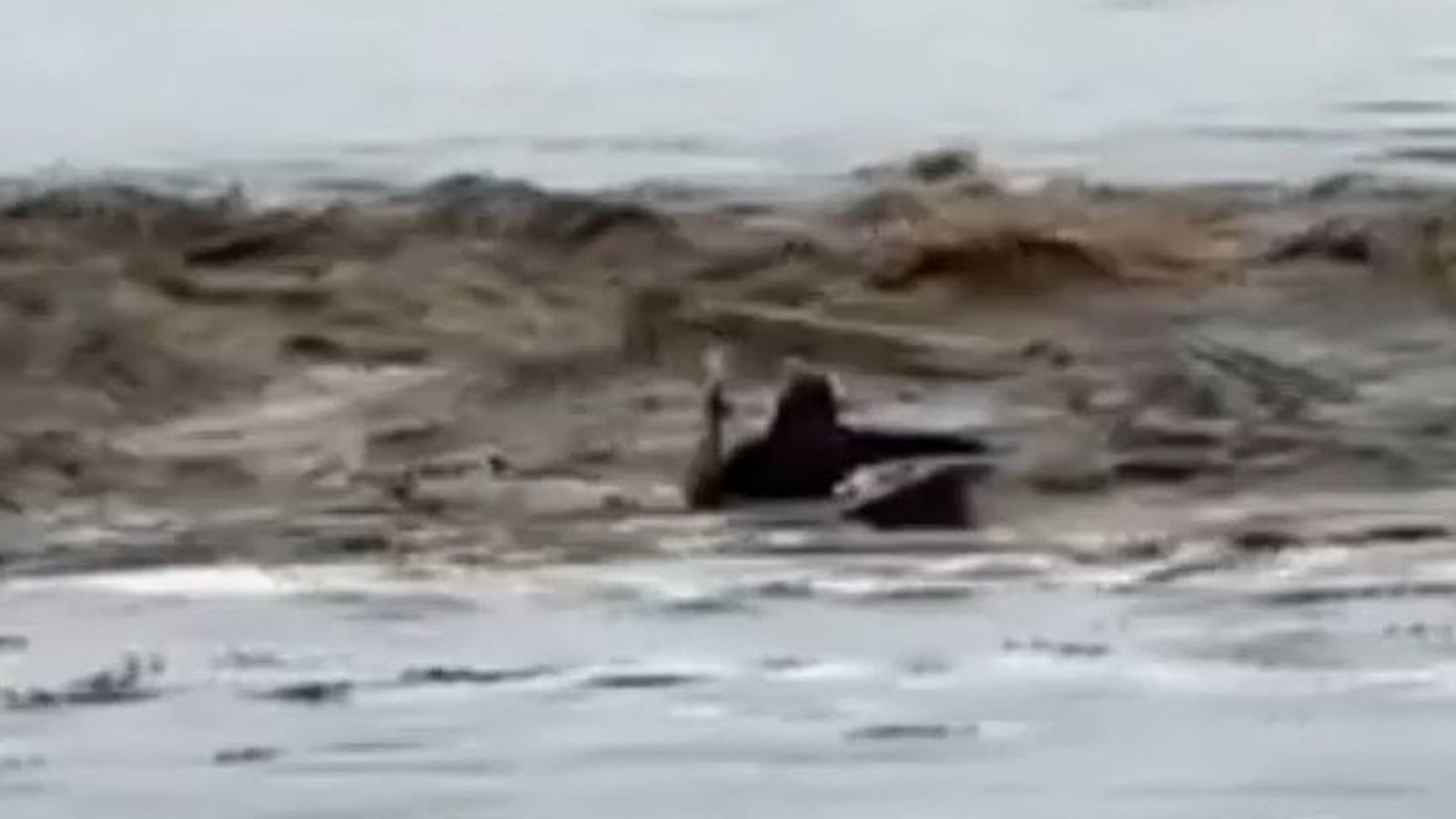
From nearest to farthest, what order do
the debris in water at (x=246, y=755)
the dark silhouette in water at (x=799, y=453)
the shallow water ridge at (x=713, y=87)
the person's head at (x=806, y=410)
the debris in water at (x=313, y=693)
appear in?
the debris in water at (x=246, y=755)
the debris in water at (x=313, y=693)
the dark silhouette in water at (x=799, y=453)
the person's head at (x=806, y=410)
the shallow water ridge at (x=713, y=87)

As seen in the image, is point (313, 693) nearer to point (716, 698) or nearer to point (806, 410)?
point (716, 698)

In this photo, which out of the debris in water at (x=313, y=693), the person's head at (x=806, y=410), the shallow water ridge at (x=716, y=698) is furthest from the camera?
the person's head at (x=806, y=410)

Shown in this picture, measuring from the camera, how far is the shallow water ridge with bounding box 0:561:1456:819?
7.80 metres

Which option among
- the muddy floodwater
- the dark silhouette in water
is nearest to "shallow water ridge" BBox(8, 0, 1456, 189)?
the muddy floodwater

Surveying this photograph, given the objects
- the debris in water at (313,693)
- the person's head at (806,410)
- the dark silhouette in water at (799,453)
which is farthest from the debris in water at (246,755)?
the person's head at (806,410)

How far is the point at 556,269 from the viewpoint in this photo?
→ 12.2 meters

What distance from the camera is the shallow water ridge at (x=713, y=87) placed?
14023mm

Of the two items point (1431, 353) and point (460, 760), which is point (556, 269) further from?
point (460, 760)

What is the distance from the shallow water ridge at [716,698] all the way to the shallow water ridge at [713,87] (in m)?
4.60

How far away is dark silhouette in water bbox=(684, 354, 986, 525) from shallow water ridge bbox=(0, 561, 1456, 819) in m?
0.54

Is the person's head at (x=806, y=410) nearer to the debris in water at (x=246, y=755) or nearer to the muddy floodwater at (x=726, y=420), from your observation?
the muddy floodwater at (x=726, y=420)

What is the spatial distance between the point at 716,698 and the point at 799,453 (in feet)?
5.76

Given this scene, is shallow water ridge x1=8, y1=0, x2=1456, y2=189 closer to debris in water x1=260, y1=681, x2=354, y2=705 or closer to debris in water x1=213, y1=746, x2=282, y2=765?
debris in water x1=260, y1=681, x2=354, y2=705

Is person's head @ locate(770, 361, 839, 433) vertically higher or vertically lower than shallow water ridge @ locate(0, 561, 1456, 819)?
higher
